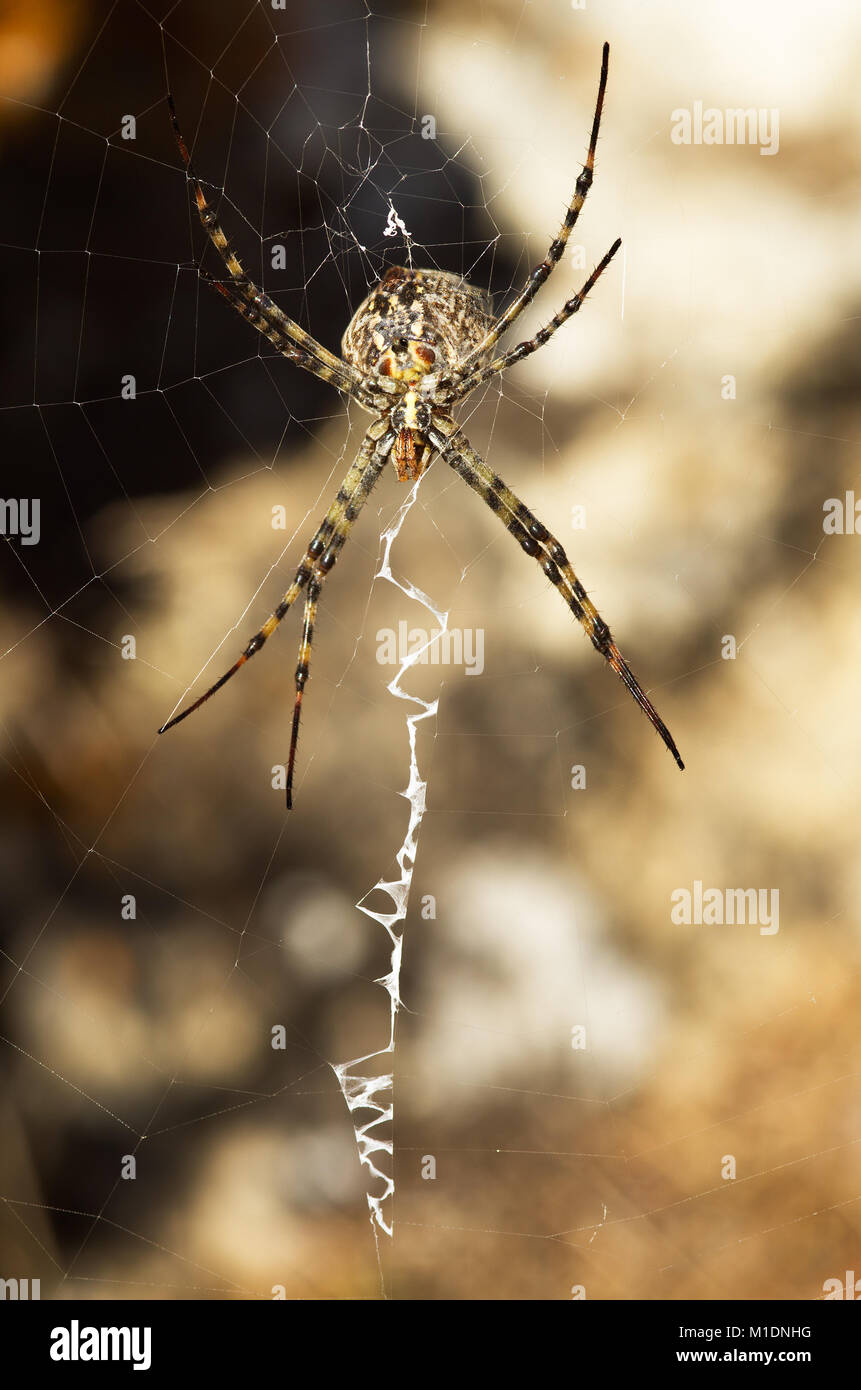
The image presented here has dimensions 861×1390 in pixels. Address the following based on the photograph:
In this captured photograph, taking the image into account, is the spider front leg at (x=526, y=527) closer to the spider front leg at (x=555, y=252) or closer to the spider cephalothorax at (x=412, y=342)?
the spider cephalothorax at (x=412, y=342)

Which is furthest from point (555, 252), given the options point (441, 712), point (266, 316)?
point (441, 712)

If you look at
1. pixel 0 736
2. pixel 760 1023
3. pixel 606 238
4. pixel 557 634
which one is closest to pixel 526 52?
pixel 606 238

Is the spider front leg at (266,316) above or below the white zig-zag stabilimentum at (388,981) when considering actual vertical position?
above

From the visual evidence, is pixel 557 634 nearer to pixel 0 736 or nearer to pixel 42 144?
pixel 0 736

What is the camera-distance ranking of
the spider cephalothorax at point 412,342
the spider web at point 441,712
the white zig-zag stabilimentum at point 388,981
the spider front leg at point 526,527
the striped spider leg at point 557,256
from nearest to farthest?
the striped spider leg at point 557,256, the spider cephalothorax at point 412,342, the spider front leg at point 526,527, the spider web at point 441,712, the white zig-zag stabilimentum at point 388,981

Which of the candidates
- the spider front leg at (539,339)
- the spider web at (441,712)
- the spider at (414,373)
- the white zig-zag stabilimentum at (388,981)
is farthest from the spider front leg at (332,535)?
the white zig-zag stabilimentum at (388,981)

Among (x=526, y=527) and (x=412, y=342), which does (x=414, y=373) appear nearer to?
(x=412, y=342)

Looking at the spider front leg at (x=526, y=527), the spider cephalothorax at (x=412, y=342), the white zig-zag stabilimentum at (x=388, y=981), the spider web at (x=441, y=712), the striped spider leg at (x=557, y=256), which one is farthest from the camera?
the white zig-zag stabilimentum at (x=388, y=981)
